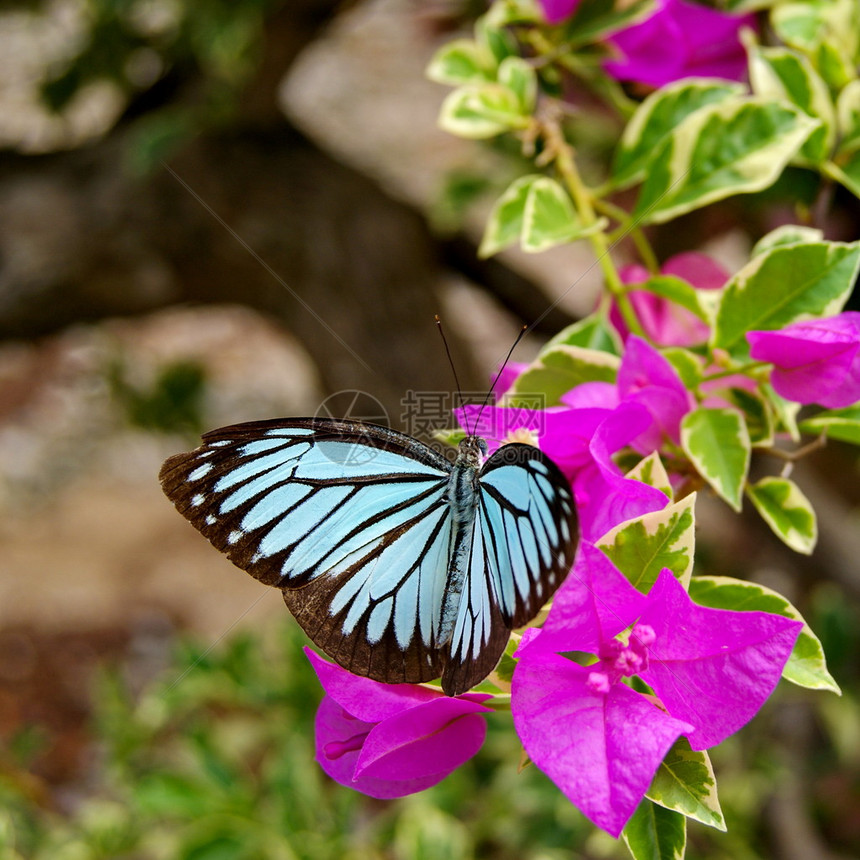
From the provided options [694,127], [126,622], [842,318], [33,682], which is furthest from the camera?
[126,622]

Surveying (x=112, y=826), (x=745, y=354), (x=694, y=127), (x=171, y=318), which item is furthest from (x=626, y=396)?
(x=171, y=318)

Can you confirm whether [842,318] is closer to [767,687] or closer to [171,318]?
[767,687]

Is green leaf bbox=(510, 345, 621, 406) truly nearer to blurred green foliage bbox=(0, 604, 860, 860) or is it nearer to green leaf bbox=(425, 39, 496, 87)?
green leaf bbox=(425, 39, 496, 87)

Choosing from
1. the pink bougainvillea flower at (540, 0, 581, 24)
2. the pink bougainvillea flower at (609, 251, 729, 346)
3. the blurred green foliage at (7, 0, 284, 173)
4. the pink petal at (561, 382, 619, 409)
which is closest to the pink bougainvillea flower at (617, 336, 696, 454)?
the pink petal at (561, 382, 619, 409)

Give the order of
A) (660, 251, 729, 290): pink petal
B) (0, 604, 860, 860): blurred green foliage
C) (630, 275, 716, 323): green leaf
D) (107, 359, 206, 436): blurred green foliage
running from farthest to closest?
(107, 359, 206, 436): blurred green foliage → (0, 604, 860, 860): blurred green foliage → (660, 251, 729, 290): pink petal → (630, 275, 716, 323): green leaf

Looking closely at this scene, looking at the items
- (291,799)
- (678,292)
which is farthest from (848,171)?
(291,799)

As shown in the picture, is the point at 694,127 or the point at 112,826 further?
the point at 112,826
